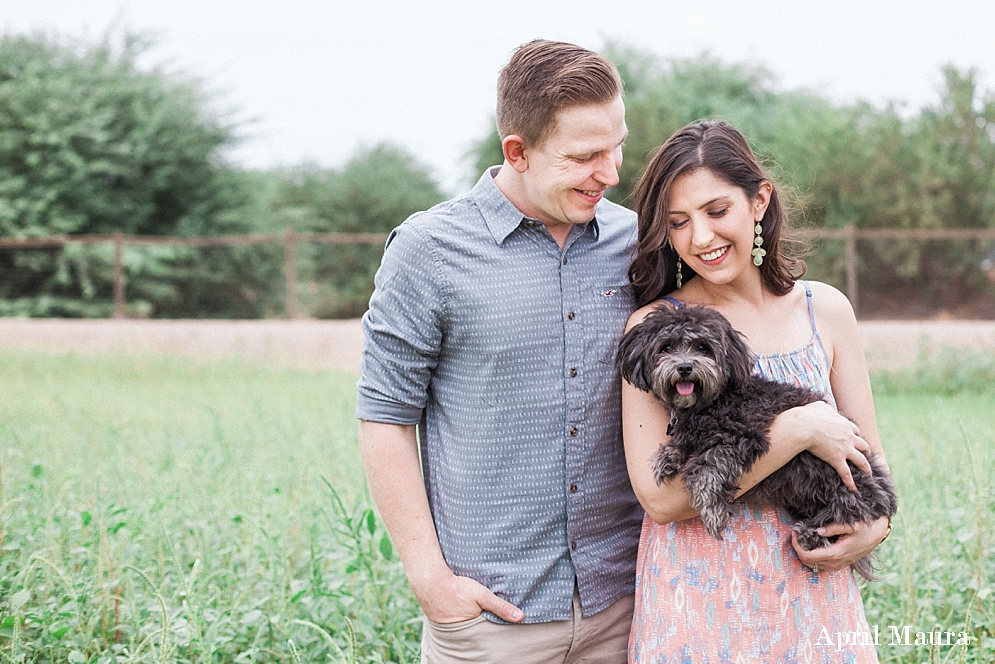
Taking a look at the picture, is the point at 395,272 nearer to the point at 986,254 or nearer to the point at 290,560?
the point at 290,560

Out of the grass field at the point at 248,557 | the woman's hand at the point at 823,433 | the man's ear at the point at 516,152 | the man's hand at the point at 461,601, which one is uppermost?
the man's ear at the point at 516,152

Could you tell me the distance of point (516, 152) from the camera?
2.51 metres

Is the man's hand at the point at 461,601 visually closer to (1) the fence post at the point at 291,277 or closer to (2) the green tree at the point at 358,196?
(1) the fence post at the point at 291,277

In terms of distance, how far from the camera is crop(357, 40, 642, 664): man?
2.44 meters

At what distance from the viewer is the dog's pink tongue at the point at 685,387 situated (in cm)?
254

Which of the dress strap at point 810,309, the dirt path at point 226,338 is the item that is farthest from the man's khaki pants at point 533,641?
the dirt path at point 226,338

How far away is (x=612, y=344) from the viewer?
2.58 metres

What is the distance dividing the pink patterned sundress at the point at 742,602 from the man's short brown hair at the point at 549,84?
124cm

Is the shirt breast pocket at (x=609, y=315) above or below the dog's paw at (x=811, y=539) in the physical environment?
above

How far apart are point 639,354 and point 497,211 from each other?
0.60 metres

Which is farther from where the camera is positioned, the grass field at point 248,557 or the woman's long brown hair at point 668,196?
the grass field at point 248,557

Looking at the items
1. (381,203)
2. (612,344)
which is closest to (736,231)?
(612,344)

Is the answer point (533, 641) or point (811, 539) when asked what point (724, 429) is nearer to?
point (811, 539)

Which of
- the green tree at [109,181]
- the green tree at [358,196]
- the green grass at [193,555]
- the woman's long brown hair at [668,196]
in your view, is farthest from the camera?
the green tree at [358,196]
